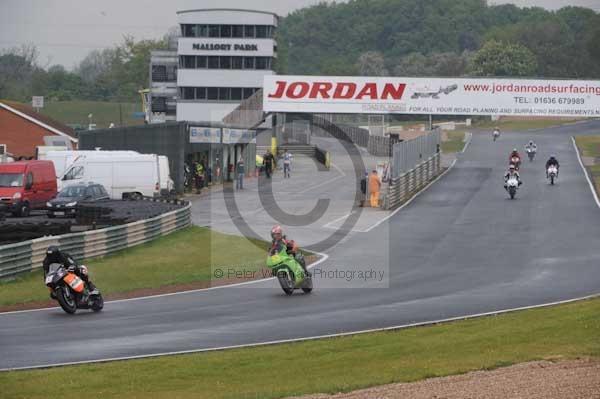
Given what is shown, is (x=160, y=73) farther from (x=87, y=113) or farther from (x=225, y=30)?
Result: (x=87, y=113)

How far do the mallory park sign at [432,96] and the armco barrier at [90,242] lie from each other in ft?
105

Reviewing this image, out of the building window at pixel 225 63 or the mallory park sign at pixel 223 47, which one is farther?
the building window at pixel 225 63

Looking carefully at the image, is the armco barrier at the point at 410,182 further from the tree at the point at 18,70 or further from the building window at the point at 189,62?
the tree at the point at 18,70

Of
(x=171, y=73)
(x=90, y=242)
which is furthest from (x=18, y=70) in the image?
(x=90, y=242)

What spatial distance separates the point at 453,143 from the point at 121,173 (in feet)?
186

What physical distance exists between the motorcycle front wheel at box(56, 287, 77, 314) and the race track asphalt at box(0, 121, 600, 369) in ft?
0.53

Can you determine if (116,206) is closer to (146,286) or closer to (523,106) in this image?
(146,286)

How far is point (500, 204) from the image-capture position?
48844 millimetres

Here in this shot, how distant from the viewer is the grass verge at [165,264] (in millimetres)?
25000

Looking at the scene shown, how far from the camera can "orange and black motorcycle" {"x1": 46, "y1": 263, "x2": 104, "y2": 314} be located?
21.0 metres

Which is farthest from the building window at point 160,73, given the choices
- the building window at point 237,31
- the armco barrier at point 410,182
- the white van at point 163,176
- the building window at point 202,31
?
the white van at point 163,176

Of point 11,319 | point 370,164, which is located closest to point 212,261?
point 11,319

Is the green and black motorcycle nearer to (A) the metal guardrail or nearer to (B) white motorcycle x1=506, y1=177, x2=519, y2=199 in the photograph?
(A) the metal guardrail

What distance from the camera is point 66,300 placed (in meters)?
21.1
